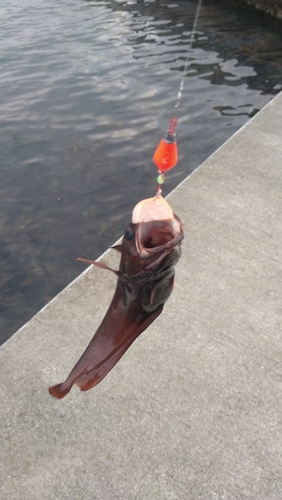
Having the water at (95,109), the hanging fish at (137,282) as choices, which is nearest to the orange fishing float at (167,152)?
the hanging fish at (137,282)

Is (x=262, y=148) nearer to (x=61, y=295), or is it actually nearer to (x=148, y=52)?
(x=61, y=295)

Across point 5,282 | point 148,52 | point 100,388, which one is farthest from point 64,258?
point 148,52

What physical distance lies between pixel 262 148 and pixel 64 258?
9.43 ft

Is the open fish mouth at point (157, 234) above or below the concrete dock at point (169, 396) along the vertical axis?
above

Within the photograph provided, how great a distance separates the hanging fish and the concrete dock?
1.63ft

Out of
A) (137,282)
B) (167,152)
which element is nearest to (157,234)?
(137,282)

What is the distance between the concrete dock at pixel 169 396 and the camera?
2.97 meters

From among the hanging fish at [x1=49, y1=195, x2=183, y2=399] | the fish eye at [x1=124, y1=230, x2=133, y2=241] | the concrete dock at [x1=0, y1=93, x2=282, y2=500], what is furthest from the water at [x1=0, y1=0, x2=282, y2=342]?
the fish eye at [x1=124, y1=230, x2=133, y2=241]

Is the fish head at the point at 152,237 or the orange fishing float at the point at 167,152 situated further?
the orange fishing float at the point at 167,152

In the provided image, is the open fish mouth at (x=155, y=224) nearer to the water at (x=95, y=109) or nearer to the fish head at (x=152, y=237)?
the fish head at (x=152, y=237)

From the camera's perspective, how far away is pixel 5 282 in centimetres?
527

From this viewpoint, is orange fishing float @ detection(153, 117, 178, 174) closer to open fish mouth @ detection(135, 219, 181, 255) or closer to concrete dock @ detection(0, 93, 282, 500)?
open fish mouth @ detection(135, 219, 181, 255)

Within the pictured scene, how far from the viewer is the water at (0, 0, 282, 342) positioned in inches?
230

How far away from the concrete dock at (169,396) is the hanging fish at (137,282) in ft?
1.63
